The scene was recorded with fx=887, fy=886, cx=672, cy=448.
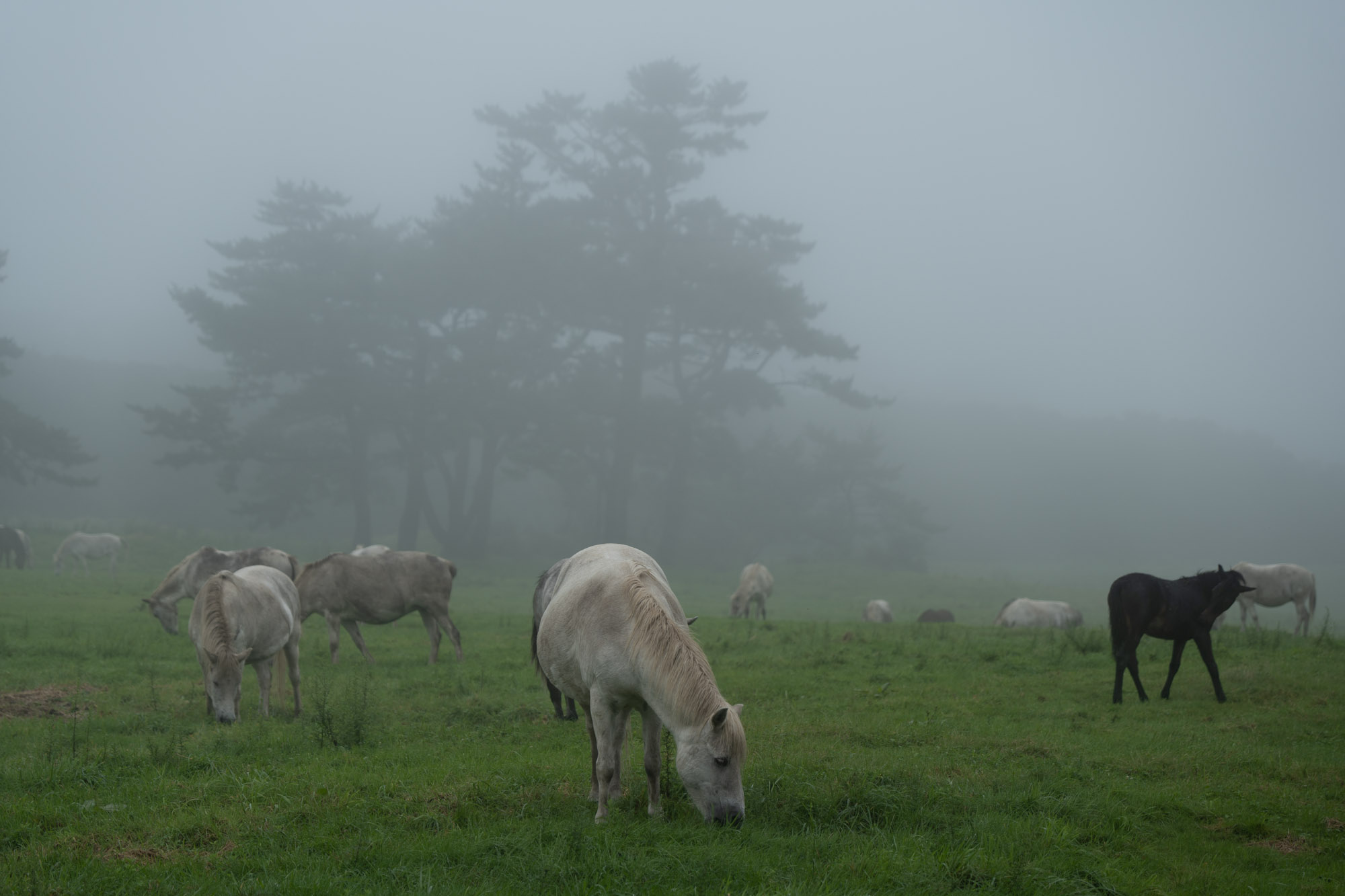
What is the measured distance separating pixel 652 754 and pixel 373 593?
10166 mm

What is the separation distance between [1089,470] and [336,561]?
8178 cm

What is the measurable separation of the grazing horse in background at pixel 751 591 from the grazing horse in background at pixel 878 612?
11.0ft

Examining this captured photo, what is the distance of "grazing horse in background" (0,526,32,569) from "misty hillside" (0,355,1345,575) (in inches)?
637

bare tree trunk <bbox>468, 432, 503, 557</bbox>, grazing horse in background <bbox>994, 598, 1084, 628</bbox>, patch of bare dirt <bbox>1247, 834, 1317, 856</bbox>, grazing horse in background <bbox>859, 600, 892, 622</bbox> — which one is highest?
bare tree trunk <bbox>468, 432, 503, 557</bbox>

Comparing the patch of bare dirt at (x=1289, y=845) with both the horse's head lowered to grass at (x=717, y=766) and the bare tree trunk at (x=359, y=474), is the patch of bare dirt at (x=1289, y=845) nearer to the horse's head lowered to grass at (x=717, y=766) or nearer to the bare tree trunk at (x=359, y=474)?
the horse's head lowered to grass at (x=717, y=766)

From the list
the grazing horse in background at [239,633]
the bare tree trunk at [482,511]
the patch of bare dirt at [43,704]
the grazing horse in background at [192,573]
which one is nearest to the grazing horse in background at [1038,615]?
the grazing horse in background at [192,573]

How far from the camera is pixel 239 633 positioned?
10.5m

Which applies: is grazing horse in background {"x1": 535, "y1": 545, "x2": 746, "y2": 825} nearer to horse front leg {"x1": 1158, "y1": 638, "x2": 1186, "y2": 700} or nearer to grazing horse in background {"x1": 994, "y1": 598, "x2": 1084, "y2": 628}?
horse front leg {"x1": 1158, "y1": 638, "x2": 1186, "y2": 700}

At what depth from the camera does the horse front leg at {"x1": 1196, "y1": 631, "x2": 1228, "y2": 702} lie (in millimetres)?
11211

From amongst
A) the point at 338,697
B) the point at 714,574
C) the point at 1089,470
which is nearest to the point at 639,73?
the point at 714,574

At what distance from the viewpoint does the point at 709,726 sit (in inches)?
234

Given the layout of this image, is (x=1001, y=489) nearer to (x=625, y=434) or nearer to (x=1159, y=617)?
(x=625, y=434)

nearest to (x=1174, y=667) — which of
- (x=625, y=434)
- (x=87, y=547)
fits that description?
(x=87, y=547)

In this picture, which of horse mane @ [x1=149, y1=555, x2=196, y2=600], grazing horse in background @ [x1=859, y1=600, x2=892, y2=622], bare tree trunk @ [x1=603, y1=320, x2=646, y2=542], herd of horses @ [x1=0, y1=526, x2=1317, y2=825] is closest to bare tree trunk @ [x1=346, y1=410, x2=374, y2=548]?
bare tree trunk @ [x1=603, y1=320, x2=646, y2=542]
